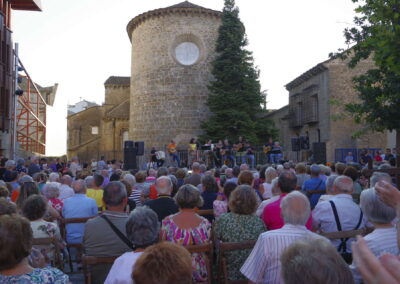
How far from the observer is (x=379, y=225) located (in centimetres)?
321

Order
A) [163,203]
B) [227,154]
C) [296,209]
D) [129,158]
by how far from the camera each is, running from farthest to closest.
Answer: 1. [227,154]
2. [129,158]
3. [163,203]
4. [296,209]

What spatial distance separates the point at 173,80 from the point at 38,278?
24.8 metres

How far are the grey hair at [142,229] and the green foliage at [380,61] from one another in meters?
4.94

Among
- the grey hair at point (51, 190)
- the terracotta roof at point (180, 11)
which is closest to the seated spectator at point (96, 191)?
the grey hair at point (51, 190)

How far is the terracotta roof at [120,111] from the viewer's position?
Result: 36.1m

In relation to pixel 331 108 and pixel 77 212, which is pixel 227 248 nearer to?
pixel 77 212

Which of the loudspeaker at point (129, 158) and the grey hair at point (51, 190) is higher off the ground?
the loudspeaker at point (129, 158)

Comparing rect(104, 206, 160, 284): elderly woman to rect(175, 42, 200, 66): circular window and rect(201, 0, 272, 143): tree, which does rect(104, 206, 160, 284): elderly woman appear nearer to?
rect(201, 0, 272, 143): tree

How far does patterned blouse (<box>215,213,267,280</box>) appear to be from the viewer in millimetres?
3990

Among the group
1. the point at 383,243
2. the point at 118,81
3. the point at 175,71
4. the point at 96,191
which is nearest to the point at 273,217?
the point at 383,243

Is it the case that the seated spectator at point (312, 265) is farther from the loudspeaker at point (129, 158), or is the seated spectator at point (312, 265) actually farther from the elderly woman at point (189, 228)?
the loudspeaker at point (129, 158)

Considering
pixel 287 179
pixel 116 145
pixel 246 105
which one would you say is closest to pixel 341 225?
pixel 287 179

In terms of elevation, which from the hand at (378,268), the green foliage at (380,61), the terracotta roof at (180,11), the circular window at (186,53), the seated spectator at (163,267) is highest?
the terracotta roof at (180,11)

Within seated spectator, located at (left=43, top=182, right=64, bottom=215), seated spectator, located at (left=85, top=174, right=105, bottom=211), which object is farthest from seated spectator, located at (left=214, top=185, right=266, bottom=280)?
seated spectator, located at (left=85, top=174, right=105, bottom=211)
